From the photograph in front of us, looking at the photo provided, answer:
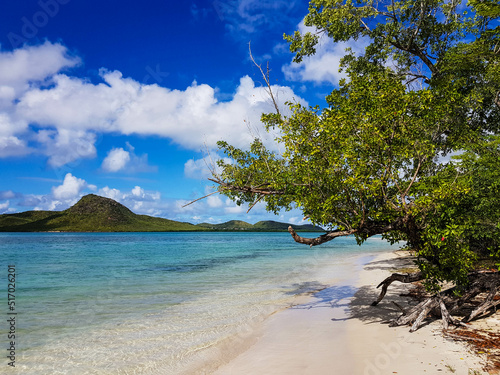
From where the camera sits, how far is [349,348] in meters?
8.83

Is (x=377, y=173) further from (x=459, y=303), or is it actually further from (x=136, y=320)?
(x=136, y=320)

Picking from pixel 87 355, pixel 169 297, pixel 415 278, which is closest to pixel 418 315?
pixel 415 278

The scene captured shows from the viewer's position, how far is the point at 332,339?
973cm

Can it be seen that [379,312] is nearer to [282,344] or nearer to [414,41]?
[282,344]

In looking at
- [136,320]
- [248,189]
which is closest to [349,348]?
[248,189]

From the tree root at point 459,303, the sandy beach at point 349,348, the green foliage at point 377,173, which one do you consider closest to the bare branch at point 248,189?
the green foliage at point 377,173

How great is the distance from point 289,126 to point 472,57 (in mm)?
7916

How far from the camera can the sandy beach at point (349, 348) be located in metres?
7.42

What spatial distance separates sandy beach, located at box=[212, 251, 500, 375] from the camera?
7422mm

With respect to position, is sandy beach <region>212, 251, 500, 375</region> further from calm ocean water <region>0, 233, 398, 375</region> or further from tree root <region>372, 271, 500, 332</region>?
calm ocean water <region>0, 233, 398, 375</region>

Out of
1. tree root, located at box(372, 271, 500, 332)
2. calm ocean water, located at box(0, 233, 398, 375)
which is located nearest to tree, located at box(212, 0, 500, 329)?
tree root, located at box(372, 271, 500, 332)

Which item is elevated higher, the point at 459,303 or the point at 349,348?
the point at 459,303

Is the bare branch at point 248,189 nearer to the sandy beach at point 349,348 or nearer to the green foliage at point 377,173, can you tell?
the green foliage at point 377,173

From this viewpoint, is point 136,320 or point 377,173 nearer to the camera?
point 377,173
